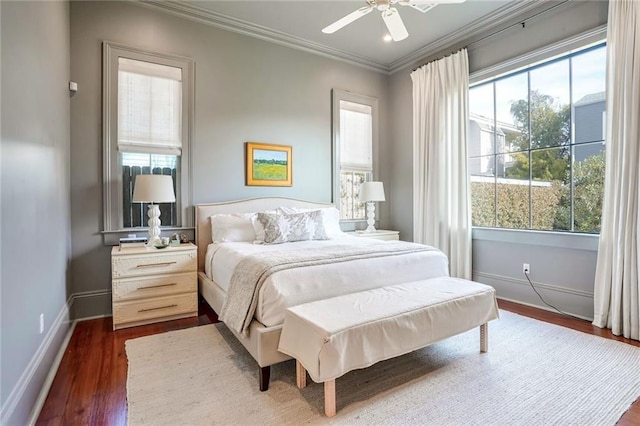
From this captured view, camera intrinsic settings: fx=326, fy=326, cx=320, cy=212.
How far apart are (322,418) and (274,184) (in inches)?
120

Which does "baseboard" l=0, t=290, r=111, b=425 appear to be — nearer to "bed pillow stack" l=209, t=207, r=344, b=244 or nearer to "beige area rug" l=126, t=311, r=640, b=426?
"beige area rug" l=126, t=311, r=640, b=426

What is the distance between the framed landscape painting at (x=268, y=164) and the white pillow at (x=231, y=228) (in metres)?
0.61

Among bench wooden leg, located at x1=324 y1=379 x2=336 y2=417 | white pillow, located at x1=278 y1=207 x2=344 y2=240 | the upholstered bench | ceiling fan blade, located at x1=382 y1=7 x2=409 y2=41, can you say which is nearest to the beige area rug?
bench wooden leg, located at x1=324 y1=379 x2=336 y2=417

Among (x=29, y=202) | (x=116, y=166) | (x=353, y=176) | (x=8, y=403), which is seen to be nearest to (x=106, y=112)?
(x=116, y=166)

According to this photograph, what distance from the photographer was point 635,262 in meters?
2.75

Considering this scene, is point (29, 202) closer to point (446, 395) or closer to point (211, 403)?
point (211, 403)

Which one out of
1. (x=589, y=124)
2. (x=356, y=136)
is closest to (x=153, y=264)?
(x=356, y=136)

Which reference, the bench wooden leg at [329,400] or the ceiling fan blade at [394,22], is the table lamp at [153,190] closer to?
the bench wooden leg at [329,400]

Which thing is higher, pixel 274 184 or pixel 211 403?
pixel 274 184

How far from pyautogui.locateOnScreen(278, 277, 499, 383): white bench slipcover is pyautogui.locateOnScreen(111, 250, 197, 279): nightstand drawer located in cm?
170

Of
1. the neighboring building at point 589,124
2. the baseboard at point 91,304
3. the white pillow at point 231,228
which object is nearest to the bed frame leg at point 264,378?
the white pillow at point 231,228

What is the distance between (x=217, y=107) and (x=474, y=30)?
3.31 m

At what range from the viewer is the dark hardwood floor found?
1.76 metres

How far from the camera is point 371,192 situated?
15.4 feet
